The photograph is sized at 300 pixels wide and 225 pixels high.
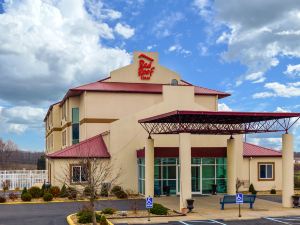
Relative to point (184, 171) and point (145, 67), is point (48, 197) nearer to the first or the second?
point (184, 171)

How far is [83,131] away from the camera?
42.3 m

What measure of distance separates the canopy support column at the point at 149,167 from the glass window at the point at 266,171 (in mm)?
12081

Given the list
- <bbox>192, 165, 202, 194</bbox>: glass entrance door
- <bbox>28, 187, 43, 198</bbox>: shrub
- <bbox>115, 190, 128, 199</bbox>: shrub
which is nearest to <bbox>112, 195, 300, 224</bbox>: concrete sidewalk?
<bbox>115, 190, 128, 199</bbox>: shrub

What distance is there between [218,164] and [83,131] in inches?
530

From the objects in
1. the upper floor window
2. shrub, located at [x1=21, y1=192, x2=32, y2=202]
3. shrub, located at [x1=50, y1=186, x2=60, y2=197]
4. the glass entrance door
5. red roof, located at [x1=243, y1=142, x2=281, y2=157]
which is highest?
the upper floor window

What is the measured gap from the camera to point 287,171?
2967 centimetres

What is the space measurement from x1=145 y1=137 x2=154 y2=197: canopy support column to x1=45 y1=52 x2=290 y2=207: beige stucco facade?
7 cm

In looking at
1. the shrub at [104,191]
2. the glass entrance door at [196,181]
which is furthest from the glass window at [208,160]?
the shrub at [104,191]

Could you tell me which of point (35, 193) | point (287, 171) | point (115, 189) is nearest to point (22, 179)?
point (35, 193)

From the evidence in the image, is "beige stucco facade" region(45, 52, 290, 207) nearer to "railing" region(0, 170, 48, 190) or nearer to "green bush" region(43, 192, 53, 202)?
"green bush" region(43, 192, 53, 202)

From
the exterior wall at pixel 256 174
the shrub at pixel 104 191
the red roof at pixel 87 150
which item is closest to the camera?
the shrub at pixel 104 191

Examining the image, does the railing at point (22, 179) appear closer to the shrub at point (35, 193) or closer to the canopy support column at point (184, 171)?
the shrub at point (35, 193)

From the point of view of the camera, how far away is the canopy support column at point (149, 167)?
106 feet

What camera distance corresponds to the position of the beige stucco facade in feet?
118
